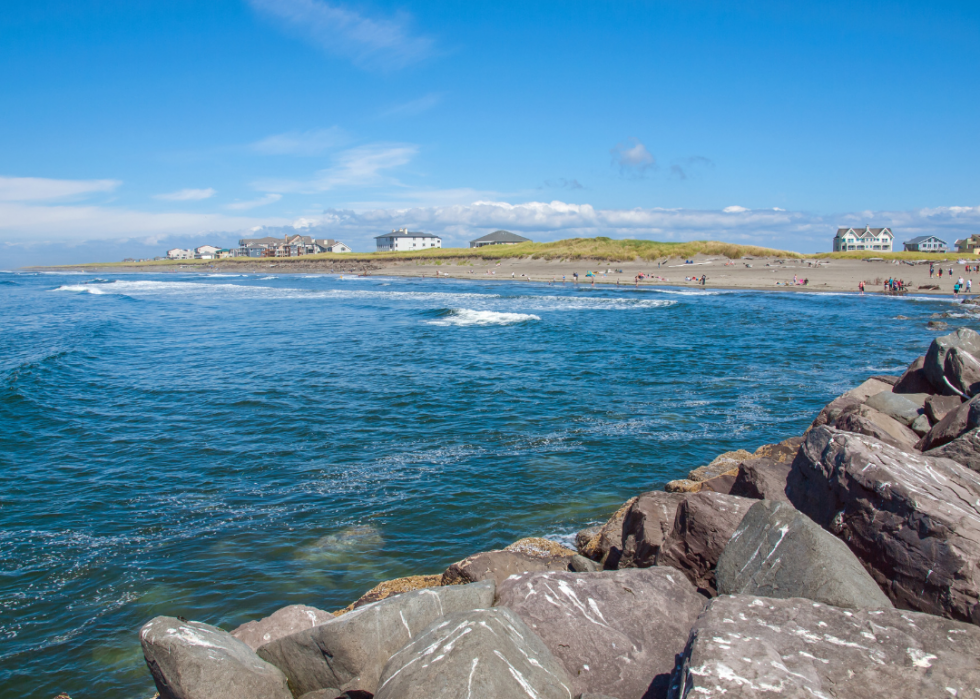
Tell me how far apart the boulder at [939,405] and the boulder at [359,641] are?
8.61 m

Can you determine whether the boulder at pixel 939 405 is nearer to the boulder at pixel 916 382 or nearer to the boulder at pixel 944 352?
the boulder at pixel 944 352

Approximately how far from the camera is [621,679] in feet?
16.3

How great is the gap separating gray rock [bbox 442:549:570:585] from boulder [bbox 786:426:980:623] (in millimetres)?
3308

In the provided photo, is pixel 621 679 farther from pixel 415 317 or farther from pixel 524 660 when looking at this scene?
pixel 415 317

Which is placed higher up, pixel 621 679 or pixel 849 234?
pixel 849 234

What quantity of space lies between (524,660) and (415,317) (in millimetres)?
→ 39225

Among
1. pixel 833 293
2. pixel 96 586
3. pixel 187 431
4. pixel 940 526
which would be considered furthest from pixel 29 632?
pixel 833 293

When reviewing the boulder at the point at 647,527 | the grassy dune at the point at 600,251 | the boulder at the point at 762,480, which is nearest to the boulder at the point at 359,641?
the boulder at the point at 647,527

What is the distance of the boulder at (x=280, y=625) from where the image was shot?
630cm

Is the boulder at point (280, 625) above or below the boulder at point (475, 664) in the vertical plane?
below

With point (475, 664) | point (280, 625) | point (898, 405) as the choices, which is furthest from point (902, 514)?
point (898, 405)

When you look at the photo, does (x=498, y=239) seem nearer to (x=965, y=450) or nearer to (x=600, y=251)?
(x=600, y=251)

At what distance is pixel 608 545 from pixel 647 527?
3.93 feet

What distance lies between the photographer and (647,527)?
7156 millimetres
